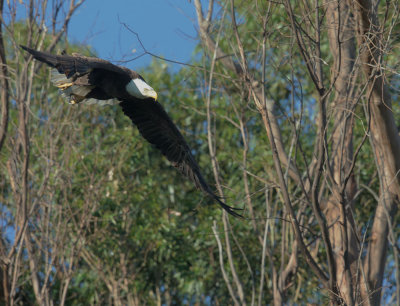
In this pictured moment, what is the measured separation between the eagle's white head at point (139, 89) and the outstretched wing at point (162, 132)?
0.61 feet

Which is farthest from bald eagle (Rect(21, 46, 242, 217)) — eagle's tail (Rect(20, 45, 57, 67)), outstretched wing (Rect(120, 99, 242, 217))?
eagle's tail (Rect(20, 45, 57, 67))

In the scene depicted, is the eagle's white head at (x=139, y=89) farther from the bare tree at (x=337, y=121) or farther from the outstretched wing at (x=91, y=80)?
the bare tree at (x=337, y=121)

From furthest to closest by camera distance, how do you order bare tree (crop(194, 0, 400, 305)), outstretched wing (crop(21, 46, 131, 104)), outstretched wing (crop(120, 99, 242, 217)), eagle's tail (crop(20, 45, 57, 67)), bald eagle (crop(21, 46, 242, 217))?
outstretched wing (crop(120, 99, 242, 217))
bald eagle (crop(21, 46, 242, 217))
outstretched wing (crop(21, 46, 131, 104))
eagle's tail (crop(20, 45, 57, 67))
bare tree (crop(194, 0, 400, 305))

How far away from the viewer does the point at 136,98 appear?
16.0 feet

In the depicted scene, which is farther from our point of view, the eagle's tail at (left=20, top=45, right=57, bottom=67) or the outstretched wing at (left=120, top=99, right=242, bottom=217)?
the outstretched wing at (left=120, top=99, right=242, bottom=217)

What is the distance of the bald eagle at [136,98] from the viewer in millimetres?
4566

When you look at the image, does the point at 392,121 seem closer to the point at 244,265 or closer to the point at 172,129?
the point at 172,129

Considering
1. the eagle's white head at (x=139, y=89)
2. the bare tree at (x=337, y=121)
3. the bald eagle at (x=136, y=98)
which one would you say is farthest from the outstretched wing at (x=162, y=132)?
the bare tree at (x=337, y=121)

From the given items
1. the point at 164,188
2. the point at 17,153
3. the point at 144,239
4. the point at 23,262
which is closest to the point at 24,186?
the point at 17,153

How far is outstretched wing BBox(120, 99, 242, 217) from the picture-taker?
4715 mm

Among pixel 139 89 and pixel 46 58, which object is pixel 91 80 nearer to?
pixel 139 89

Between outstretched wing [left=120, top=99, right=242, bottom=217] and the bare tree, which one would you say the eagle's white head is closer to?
outstretched wing [left=120, top=99, right=242, bottom=217]

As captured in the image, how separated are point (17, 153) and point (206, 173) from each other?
123 inches

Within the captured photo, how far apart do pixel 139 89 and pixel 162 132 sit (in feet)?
1.30
